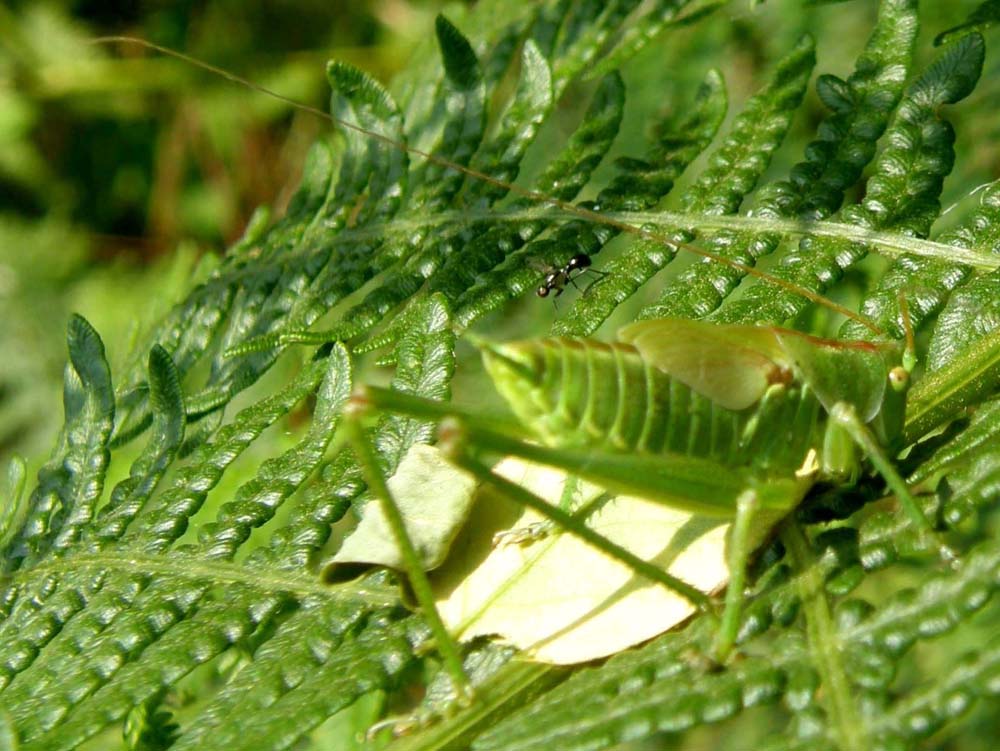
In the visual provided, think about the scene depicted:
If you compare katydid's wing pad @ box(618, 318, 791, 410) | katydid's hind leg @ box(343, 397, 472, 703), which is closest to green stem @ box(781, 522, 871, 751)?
katydid's wing pad @ box(618, 318, 791, 410)

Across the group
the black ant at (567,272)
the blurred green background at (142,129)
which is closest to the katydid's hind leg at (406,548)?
the black ant at (567,272)

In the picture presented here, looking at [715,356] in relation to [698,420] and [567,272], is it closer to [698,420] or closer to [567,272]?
[698,420]

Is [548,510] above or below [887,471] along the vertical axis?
above

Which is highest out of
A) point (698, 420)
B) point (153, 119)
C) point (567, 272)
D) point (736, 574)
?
point (153, 119)

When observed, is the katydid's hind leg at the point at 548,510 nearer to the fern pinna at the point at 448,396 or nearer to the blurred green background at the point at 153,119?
the fern pinna at the point at 448,396

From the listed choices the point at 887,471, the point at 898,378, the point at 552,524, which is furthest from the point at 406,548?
the point at 898,378
